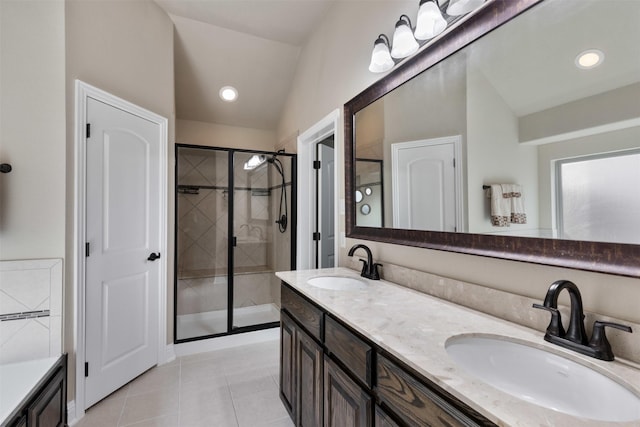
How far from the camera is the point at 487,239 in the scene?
45.9 inches

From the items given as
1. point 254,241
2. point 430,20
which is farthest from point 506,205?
point 254,241

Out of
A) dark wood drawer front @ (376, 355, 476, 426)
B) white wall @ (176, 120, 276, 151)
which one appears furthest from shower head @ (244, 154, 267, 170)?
dark wood drawer front @ (376, 355, 476, 426)

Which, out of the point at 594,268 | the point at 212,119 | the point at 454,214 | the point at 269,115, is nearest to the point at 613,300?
the point at 594,268

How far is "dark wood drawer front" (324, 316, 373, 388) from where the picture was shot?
1.01 metres

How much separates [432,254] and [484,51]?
907 mm

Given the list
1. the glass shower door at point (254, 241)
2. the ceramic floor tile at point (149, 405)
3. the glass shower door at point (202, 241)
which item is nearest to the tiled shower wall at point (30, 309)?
the ceramic floor tile at point (149, 405)

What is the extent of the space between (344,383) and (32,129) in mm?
2194

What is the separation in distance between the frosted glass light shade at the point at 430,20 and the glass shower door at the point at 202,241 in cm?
235

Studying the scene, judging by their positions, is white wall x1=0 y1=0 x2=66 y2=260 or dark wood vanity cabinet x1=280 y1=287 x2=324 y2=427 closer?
dark wood vanity cabinet x1=280 y1=287 x2=324 y2=427

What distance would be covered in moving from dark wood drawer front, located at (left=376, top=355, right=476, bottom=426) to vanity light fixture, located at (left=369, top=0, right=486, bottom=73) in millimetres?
1387

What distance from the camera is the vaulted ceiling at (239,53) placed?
2.56 m

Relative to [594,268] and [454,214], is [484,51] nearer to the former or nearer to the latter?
[454,214]

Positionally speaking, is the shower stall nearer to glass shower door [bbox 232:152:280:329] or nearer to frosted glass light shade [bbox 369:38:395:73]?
glass shower door [bbox 232:152:280:329]

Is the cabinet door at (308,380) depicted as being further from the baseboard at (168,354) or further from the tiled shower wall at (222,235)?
the tiled shower wall at (222,235)
